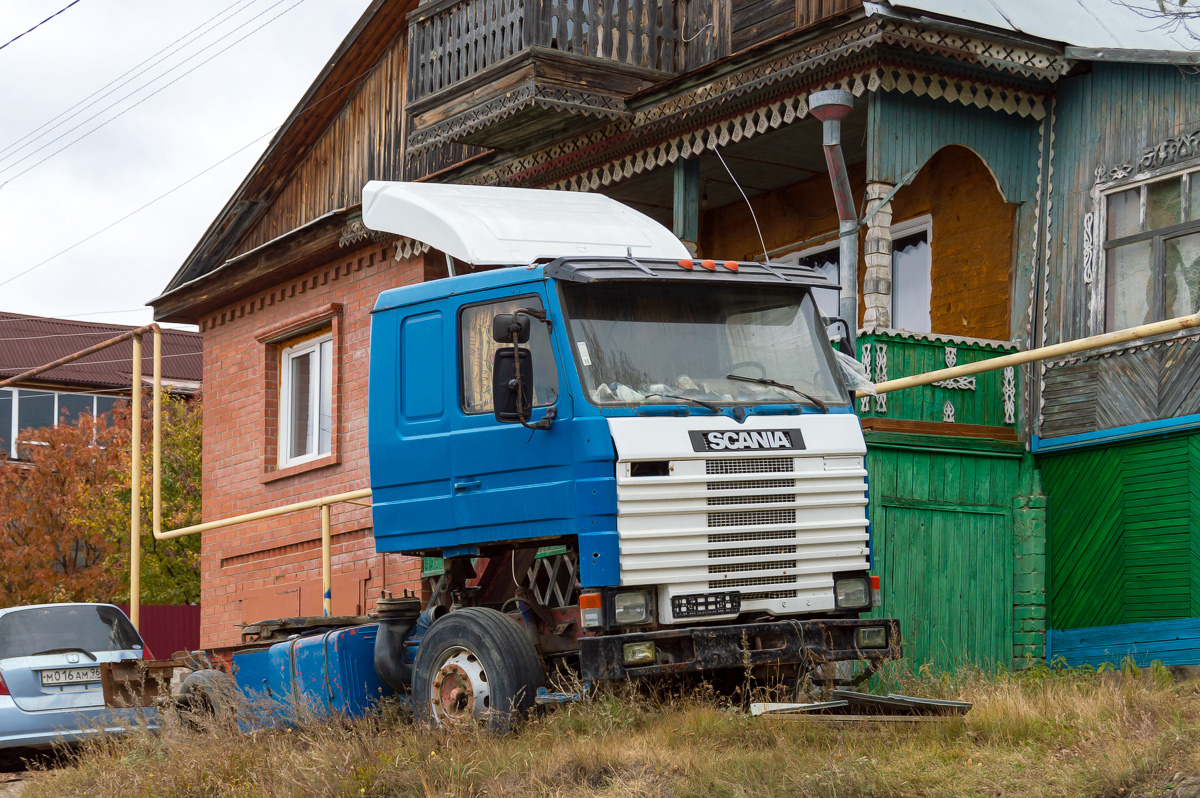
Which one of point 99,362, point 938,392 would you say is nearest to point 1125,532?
point 938,392

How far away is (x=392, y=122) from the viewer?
1770 centimetres

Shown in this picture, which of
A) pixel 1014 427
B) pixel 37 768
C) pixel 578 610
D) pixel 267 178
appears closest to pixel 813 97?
pixel 1014 427

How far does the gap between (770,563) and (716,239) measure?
350 inches

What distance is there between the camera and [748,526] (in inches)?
313

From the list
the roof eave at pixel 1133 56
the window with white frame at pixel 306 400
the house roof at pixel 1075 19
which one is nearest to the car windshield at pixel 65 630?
the window with white frame at pixel 306 400

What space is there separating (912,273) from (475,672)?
8.02 m

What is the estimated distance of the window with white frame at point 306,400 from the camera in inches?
705

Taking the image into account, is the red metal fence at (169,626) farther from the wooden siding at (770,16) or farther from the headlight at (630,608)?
the headlight at (630,608)

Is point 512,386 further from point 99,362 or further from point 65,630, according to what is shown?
point 99,362

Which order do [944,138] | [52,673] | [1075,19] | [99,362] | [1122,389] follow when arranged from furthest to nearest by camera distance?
[99,362], [1075,19], [944,138], [1122,389], [52,673]

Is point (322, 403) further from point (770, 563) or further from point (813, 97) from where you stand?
point (770, 563)

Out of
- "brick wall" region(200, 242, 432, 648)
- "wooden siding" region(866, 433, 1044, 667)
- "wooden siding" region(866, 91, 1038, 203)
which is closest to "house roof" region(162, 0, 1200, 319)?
"wooden siding" region(866, 91, 1038, 203)

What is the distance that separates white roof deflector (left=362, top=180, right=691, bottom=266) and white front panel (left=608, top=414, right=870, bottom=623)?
5.36 feet

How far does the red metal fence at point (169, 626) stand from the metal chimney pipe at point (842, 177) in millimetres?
19701
